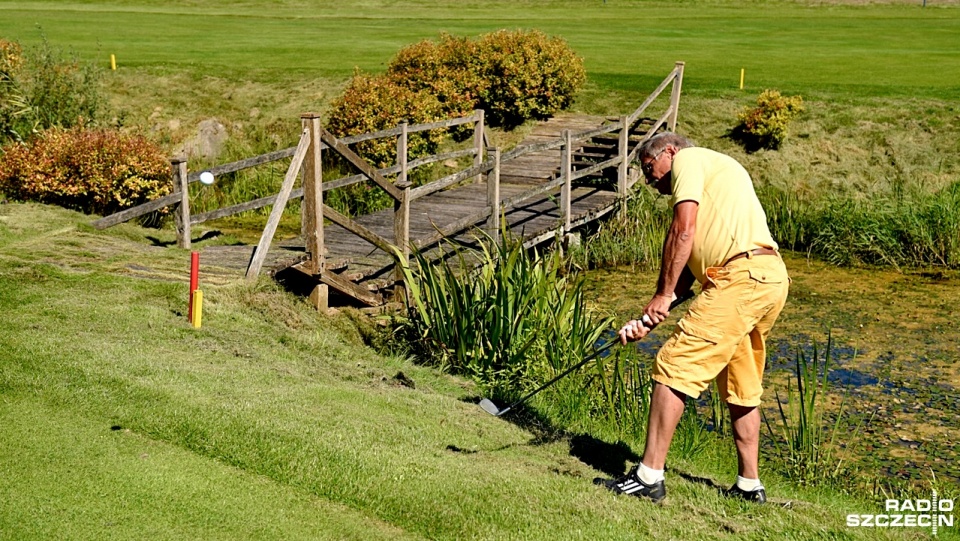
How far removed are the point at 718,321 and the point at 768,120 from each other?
17.0 m

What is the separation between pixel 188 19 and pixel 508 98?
22.7 m

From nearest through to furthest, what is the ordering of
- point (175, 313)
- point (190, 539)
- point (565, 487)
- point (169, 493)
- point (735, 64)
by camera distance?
point (190, 539)
point (169, 493)
point (565, 487)
point (175, 313)
point (735, 64)

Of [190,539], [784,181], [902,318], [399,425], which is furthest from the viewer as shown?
[784,181]

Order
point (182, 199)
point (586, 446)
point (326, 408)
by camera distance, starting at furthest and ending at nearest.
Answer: point (182, 199)
point (586, 446)
point (326, 408)

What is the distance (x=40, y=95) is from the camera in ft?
68.3

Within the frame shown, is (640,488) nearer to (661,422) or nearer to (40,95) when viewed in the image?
(661,422)

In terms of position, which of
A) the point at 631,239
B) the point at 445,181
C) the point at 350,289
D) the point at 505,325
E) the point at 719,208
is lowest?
the point at 631,239

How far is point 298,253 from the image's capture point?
12.6 meters

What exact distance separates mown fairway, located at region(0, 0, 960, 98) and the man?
1907 centimetres

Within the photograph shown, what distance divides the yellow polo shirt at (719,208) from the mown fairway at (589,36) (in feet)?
62.6

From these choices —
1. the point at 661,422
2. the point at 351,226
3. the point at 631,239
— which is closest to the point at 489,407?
the point at 661,422

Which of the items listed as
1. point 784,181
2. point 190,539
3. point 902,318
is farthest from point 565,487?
point 784,181

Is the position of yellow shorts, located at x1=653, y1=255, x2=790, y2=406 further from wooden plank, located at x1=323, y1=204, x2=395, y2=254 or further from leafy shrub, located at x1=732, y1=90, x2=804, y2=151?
leafy shrub, located at x1=732, y1=90, x2=804, y2=151

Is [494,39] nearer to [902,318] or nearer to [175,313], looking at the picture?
[902,318]
